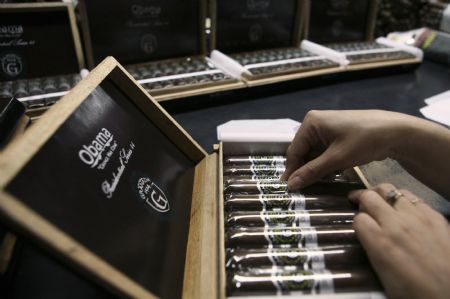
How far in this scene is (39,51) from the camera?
5.02 feet

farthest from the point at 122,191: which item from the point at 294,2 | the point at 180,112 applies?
the point at 294,2

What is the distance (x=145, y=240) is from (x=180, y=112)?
39.3 inches

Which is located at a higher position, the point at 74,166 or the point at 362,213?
the point at 74,166

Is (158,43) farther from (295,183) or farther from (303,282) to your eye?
(303,282)

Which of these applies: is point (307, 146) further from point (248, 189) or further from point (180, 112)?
point (180, 112)

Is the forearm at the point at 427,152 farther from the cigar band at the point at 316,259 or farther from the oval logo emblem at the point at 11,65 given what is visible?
the oval logo emblem at the point at 11,65

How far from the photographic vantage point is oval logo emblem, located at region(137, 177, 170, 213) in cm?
75

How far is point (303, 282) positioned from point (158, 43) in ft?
4.88

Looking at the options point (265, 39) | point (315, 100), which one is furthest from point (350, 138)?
point (265, 39)

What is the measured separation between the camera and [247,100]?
1.75 meters

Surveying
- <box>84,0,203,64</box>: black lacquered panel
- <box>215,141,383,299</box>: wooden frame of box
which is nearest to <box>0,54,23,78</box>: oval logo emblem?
<box>84,0,203,64</box>: black lacquered panel

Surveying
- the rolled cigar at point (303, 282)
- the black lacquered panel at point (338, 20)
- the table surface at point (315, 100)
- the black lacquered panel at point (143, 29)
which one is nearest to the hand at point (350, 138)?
the rolled cigar at point (303, 282)

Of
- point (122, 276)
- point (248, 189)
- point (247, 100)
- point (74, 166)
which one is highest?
point (74, 166)

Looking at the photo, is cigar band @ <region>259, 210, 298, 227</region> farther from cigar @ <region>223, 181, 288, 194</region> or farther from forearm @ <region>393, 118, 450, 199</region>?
forearm @ <region>393, 118, 450, 199</region>
